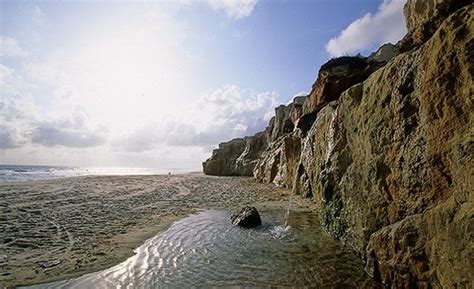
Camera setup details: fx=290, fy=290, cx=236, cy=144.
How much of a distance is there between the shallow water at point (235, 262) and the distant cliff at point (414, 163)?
783 millimetres

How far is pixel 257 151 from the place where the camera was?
200ft

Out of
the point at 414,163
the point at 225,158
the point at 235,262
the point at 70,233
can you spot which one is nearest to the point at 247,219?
the point at 235,262

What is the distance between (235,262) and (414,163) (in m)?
5.21

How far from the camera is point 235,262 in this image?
8.16 m

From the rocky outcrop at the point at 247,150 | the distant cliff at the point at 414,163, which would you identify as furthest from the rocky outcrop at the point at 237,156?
the distant cliff at the point at 414,163

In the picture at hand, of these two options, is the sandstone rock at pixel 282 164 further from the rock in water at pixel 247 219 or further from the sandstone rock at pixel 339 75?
the rock in water at pixel 247 219

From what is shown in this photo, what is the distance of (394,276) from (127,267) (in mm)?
6522

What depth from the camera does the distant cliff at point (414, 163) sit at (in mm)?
4879

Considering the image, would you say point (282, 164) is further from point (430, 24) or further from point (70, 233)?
point (430, 24)

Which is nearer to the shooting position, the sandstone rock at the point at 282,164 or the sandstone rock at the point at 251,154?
the sandstone rock at the point at 282,164

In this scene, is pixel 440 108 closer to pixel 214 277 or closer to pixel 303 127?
pixel 214 277

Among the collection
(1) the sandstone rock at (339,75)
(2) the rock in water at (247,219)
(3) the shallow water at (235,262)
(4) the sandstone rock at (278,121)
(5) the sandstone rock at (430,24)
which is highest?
(4) the sandstone rock at (278,121)

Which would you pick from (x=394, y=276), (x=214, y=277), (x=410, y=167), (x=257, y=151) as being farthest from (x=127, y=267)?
(x=257, y=151)

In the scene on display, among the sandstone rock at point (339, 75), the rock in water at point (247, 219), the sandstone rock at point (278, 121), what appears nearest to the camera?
the rock in water at point (247, 219)
